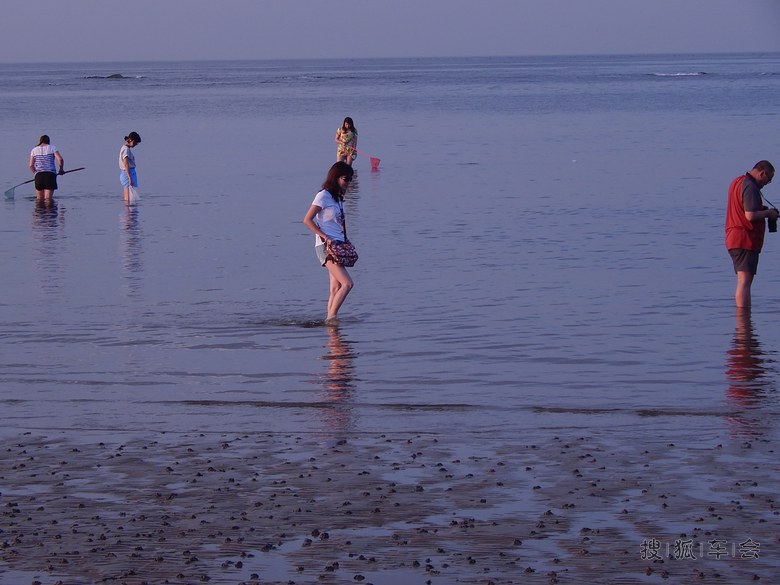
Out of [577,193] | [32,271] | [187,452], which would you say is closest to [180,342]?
[187,452]

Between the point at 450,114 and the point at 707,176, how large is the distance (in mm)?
31143

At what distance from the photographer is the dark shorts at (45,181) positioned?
75.4ft

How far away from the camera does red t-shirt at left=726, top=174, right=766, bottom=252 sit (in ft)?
36.3

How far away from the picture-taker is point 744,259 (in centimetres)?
1151

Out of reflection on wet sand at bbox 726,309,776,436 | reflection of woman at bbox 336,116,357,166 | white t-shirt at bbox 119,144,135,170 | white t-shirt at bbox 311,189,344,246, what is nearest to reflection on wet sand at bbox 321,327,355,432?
white t-shirt at bbox 311,189,344,246

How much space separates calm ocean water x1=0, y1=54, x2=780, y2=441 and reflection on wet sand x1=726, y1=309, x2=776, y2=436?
0.03 meters

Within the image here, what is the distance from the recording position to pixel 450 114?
5659 cm

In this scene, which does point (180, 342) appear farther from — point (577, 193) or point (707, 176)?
point (707, 176)

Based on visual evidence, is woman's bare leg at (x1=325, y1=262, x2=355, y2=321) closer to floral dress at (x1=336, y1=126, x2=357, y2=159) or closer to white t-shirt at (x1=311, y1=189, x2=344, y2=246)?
white t-shirt at (x1=311, y1=189, x2=344, y2=246)

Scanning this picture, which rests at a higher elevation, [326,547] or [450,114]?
[450,114]

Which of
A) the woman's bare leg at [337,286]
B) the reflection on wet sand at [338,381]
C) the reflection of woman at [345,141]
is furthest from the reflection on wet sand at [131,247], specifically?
the reflection of woman at [345,141]

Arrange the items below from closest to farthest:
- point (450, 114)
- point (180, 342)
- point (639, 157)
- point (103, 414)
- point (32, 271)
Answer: point (103, 414) < point (180, 342) < point (32, 271) < point (639, 157) < point (450, 114)

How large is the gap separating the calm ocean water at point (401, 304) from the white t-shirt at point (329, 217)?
0.97 meters

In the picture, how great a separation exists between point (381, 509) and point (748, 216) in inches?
251
